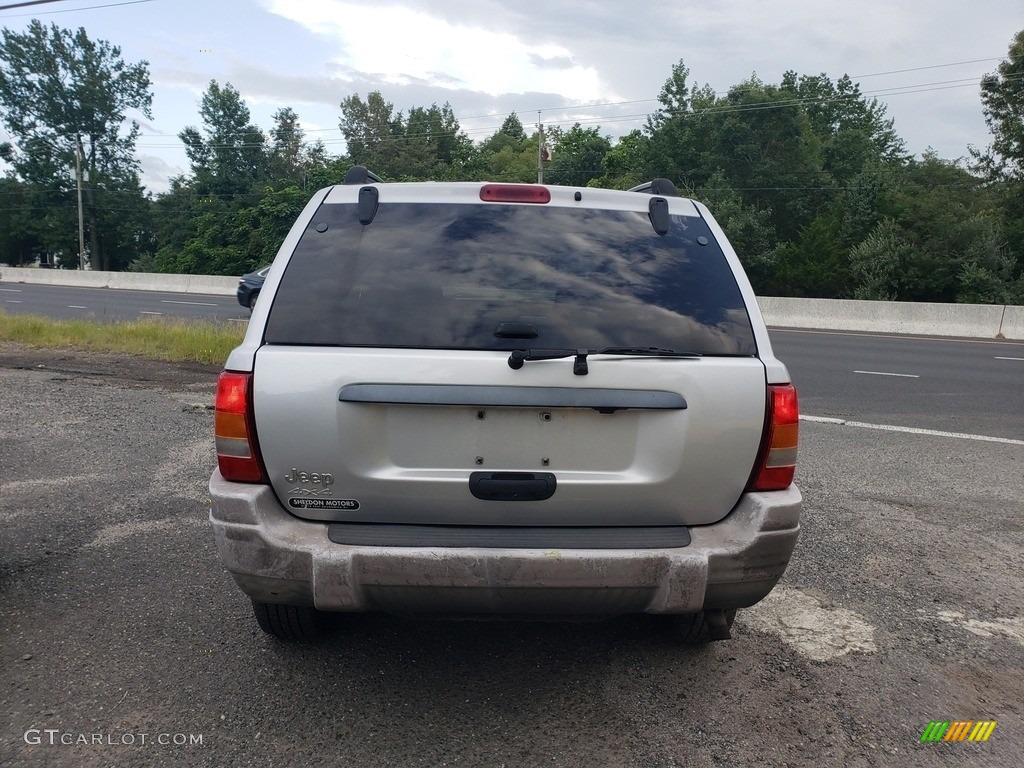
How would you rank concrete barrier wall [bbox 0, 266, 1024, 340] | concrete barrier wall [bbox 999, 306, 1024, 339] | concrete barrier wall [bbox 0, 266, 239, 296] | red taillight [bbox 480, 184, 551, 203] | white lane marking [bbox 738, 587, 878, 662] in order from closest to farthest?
red taillight [bbox 480, 184, 551, 203], white lane marking [bbox 738, 587, 878, 662], concrete barrier wall [bbox 999, 306, 1024, 339], concrete barrier wall [bbox 0, 266, 1024, 340], concrete barrier wall [bbox 0, 266, 239, 296]

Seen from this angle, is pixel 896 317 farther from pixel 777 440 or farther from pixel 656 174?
pixel 656 174

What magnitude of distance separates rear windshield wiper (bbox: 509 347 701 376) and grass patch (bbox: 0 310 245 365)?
33.3 ft

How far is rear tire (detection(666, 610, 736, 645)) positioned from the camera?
3302 mm

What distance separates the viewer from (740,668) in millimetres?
3350

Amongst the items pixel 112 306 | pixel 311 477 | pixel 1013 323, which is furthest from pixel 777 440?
pixel 112 306

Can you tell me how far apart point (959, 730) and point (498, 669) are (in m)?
1.72

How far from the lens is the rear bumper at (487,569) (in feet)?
8.64

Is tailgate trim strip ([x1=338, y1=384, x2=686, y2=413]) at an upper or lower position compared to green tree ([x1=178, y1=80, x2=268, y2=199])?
lower

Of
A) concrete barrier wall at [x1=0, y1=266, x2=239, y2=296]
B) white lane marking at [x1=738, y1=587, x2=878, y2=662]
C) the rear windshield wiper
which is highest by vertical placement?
the rear windshield wiper

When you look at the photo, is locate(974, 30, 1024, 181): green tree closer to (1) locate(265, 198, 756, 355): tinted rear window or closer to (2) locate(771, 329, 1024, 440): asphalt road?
(2) locate(771, 329, 1024, 440): asphalt road

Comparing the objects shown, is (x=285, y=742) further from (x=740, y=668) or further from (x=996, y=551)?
(x=996, y=551)

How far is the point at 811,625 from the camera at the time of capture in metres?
3.76

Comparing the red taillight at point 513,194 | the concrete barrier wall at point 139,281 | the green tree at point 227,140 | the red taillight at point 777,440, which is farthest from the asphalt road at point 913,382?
the green tree at point 227,140

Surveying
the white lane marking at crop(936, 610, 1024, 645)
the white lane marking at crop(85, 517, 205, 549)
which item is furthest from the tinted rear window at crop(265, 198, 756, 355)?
the white lane marking at crop(85, 517, 205, 549)
